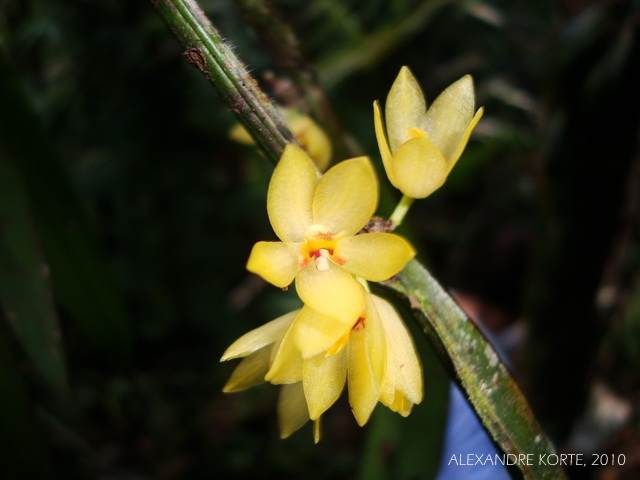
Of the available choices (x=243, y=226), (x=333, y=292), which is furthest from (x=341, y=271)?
(x=243, y=226)

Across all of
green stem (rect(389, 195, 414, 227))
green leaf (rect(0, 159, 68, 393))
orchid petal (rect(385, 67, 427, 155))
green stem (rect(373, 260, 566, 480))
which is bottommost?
green stem (rect(373, 260, 566, 480))

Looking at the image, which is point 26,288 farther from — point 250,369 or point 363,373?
point 363,373

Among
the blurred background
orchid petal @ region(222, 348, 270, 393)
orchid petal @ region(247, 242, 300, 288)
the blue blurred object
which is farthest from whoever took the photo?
the blurred background

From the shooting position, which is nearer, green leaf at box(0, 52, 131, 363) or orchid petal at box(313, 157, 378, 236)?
orchid petal at box(313, 157, 378, 236)

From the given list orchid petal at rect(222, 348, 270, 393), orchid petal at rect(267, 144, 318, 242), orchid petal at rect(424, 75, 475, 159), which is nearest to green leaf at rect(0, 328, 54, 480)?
orchid petal at rect(222, 348, 270, 393)

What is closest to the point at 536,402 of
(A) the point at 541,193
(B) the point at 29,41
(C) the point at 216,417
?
(A) the point at 541,193


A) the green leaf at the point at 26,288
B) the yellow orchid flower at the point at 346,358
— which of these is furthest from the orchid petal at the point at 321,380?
the green leaf at the point at 26,288

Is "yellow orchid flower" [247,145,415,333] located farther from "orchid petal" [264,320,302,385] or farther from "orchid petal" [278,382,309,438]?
"orchid petal" [278,382,309,438]

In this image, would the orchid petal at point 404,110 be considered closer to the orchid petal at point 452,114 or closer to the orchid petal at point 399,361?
the orchid petal at point 452,114
